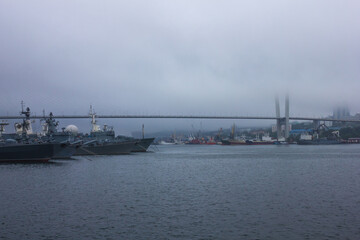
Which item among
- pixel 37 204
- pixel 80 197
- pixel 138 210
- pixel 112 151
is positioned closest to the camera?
pixel 138 210

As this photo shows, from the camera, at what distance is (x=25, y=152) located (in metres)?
40.2

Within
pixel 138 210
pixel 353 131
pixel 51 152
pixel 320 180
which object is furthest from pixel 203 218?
pixel 353 131

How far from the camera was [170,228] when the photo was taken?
42.5 ft

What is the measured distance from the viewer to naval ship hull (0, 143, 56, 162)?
4012cm

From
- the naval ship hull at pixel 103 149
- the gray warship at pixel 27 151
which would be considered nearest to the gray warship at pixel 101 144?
the naval ship hull at pixel 103 149

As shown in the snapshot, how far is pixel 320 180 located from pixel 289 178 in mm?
2205

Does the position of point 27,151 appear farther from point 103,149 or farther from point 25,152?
point 103,149

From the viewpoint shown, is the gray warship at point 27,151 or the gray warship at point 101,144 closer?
the gray warship at point 27,151

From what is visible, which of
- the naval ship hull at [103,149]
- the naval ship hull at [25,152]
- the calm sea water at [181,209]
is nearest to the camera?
the calm sea water at [181,209]

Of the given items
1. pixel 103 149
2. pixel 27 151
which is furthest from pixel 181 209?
pixel 103 149

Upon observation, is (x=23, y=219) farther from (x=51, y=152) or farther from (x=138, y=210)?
(x=51, y=152)

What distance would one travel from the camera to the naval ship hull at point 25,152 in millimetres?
40125

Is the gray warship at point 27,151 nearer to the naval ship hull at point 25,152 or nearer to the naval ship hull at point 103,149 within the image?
the naval ship hull at point 25,152

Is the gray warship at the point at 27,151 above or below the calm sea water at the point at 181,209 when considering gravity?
above
